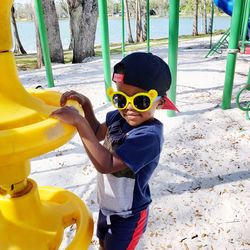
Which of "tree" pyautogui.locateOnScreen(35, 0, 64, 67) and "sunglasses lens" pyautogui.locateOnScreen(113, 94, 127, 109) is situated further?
"tree" pyautogui.locateOnScreen(35, 0, 64, 67)

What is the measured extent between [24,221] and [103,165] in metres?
0.26

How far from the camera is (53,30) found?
25.8ft

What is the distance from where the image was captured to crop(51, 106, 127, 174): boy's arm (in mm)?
773

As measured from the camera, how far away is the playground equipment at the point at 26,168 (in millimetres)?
655

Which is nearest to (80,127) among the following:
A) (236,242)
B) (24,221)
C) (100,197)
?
(24,221)

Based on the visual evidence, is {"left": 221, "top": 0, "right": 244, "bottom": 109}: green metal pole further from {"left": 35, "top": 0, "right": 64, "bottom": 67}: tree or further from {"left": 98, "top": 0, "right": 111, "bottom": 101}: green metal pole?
{"left": 35, "top": 0, "right": 64, "bottom": 67}: tree

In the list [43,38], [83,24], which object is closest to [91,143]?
[43,38]

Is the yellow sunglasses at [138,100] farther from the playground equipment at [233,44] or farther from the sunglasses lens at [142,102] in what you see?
the playground equipment at [233,44]

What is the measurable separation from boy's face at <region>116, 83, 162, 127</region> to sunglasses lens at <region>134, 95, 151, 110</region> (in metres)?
0.03

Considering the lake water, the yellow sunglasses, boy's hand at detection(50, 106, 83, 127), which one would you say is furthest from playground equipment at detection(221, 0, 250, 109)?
the lake water

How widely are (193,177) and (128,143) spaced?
1.37 m

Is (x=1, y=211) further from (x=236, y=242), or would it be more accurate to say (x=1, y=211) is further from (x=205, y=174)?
(x=205, y=174)

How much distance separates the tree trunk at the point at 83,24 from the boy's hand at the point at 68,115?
6945mm

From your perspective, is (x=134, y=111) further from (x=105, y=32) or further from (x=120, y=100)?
(x=105, y=32)
